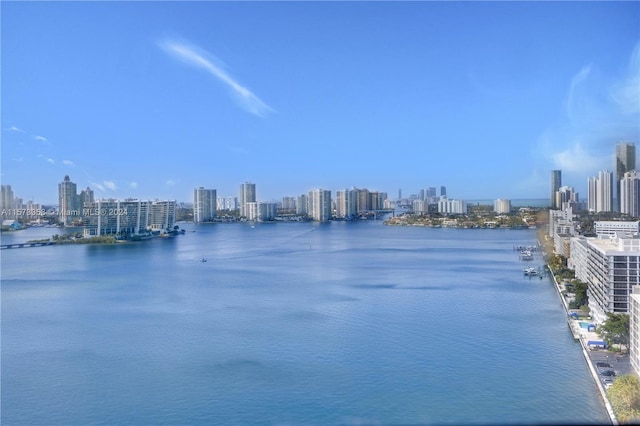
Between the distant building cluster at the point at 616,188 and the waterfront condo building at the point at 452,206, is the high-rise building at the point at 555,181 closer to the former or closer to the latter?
the distant building cluster at the point at 616,188

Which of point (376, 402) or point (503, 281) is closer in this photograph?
point (376, 402)

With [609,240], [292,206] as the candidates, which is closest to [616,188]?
[609,240]

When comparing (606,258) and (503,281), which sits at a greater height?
(606,258)

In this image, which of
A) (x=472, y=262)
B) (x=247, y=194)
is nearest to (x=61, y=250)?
(x=472, y=262)

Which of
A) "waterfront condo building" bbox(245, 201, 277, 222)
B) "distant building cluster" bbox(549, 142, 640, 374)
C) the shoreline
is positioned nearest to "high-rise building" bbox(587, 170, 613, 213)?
"distant building cluster" bbox(549, 142, 640, 374)

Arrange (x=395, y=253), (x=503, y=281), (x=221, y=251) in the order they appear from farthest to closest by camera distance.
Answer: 1. (x=221, y=251)
2. (x=395, y=253)
3. (x=503, y=281)

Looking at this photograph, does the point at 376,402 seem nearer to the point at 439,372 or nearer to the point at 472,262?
the point at 439,372
